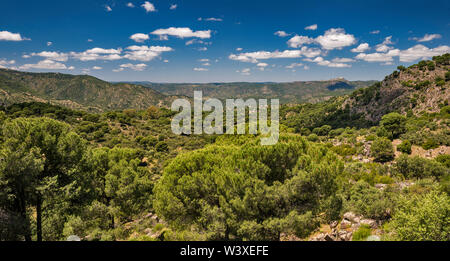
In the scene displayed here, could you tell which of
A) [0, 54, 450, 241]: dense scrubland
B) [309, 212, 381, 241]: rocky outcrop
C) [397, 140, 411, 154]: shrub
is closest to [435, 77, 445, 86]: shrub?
[397, 140, 411, 154]: shrub

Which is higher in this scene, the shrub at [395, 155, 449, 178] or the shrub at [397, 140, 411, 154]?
the shrub at [397, 140, 411, 154]

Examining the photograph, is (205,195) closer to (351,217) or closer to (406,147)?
(351,217)

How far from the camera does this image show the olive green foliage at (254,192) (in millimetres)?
10148

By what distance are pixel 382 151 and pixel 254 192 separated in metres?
29.2

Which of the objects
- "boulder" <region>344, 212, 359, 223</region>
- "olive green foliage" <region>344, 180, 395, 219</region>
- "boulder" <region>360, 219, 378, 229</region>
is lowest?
"boulder" <region>344, 212, 359, 223</region>

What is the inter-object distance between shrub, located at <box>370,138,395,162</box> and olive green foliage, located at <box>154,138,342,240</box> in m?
24.8

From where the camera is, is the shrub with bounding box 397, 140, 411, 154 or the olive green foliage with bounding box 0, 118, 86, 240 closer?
the olive green foliage with bounding box 0, 118, 86, 240

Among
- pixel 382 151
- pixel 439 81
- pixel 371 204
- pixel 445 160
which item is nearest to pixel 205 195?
pixel 371 204

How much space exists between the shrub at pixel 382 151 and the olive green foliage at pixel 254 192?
24846 millimetres

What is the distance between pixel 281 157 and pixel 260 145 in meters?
1.21

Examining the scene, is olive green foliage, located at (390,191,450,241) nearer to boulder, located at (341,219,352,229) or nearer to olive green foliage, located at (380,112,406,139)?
boulder, located at (341,219,352,229)

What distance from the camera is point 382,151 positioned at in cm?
3073

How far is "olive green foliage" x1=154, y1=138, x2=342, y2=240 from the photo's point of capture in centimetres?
1015
